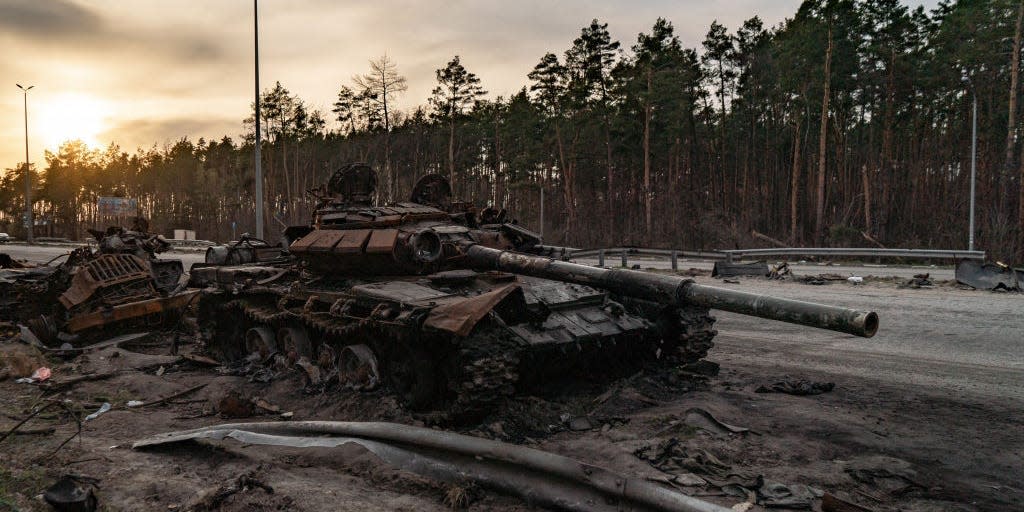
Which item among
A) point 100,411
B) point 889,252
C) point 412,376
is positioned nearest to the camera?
point 412,376

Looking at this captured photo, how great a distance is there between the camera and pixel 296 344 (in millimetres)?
9328

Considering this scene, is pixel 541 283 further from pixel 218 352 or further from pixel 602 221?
pixel 602 221

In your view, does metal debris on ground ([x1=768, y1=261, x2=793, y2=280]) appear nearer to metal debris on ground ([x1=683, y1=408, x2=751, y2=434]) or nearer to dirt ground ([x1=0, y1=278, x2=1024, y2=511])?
dirt ground ([x1=0, y1=278, x2=1024, y2=511])

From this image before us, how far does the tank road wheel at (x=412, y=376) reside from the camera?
275 inches

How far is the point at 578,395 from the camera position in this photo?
7805 mm

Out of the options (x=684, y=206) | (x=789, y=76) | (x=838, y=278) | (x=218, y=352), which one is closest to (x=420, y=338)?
(x=218, y=352)

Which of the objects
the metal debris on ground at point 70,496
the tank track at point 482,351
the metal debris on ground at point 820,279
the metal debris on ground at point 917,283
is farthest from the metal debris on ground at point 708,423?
the metal debris on ground at point 917,283

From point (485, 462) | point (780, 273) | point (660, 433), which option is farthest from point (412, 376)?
point (780, 273)

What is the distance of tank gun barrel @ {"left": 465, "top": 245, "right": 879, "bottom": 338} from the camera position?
4.87m

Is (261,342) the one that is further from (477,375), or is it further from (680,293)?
(680,293)

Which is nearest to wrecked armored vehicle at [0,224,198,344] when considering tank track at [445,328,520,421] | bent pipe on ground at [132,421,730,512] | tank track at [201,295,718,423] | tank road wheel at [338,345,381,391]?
tank track at [201,295,718,423]

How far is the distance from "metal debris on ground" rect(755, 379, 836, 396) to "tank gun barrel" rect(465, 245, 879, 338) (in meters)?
2.54

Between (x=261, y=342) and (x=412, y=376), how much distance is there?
13.0 ft

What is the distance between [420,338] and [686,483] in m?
2.95
